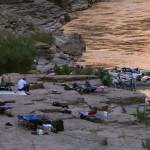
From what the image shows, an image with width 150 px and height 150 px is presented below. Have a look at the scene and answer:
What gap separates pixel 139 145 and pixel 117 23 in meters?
46.6

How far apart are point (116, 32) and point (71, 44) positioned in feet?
42.1

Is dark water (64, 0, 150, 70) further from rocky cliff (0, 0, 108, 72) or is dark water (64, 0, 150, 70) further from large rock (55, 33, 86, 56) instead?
rocky cliff (0, 0, 108, 72)

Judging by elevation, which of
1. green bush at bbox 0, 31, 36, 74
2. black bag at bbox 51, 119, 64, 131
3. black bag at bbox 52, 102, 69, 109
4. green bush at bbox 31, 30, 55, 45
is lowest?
green bush at bbox 31, 30, 55, 45

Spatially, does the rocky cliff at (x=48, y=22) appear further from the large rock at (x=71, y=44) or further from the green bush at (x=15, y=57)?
the green bush at (x=15, y=57)

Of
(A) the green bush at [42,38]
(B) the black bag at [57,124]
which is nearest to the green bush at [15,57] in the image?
(A) the green bush at [42,38]

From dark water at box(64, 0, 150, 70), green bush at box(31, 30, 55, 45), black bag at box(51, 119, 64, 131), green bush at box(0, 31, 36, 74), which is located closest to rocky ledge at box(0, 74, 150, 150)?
black bag at box(51, 119, 64, 131)

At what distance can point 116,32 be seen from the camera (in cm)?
5038

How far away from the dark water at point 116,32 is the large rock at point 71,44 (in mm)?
585

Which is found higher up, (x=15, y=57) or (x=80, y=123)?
(x=80, y=123)

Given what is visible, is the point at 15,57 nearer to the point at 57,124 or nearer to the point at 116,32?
the point at 57,124

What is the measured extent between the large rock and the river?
58 centimetres

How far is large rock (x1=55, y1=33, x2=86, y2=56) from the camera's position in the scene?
1486 inches

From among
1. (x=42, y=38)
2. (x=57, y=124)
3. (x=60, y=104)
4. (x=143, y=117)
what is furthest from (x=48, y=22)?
(x=57, y=124)

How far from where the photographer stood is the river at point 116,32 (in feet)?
116
